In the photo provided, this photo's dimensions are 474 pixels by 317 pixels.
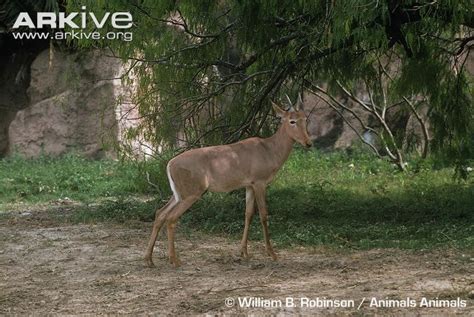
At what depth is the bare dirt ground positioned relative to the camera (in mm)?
6793

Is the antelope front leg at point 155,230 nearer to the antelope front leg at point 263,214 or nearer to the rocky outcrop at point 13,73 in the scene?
the antelope front leg at point 263,214

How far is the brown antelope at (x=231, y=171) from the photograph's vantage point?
8750 mm

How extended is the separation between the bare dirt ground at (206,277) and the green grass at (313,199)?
753mm

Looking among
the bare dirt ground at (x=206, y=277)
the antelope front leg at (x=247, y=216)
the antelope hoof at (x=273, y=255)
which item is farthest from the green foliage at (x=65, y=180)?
the antelope hoof at (x=273, y=255)

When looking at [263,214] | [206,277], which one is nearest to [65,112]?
[263,214]

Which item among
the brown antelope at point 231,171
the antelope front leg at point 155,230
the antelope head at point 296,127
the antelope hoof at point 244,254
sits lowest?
the antelope hoof at point 244,254

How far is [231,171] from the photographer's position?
900 centimetres

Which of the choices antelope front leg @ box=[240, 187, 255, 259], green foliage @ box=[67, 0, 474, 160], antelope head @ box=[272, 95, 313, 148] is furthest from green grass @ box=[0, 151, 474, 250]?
antelope head @ box=[272, 95, 313, 148]

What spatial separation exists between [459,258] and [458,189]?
187 inches

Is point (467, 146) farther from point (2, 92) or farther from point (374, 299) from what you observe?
point (2, 92)

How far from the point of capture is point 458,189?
12734 millimetres

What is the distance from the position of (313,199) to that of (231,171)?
372cm

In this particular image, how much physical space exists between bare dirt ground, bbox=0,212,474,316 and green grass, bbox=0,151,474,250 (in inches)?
29.7

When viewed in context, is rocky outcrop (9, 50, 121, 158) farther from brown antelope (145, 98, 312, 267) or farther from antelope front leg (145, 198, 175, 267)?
antelope front leg (145, 198, 175, 267)
